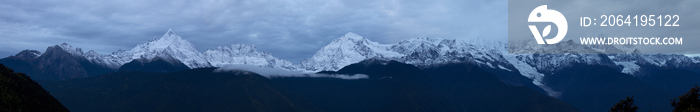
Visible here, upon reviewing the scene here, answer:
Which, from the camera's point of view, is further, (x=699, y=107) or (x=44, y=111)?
(x=44, y=111)

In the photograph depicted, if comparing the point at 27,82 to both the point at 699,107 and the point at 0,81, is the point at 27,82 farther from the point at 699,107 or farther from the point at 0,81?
the point at 699,107

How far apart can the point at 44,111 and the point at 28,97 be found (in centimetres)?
1111

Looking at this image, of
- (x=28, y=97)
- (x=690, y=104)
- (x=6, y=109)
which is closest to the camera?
(x=690, y=104)

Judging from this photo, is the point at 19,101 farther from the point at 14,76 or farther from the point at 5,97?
the point at 14,76

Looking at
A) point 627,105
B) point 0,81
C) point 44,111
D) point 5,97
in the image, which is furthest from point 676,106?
point 0,81

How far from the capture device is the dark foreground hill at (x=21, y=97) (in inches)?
5295

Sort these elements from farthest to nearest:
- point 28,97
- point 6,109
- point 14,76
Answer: point 14,76
point 28,97
point 6,109

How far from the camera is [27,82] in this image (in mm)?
154000

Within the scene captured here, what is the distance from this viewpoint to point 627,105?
64875mm

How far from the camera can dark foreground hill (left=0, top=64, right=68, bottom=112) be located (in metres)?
134

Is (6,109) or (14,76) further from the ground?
(14,76)

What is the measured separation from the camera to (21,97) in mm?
140875

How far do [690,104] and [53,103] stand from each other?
163794 millimetres

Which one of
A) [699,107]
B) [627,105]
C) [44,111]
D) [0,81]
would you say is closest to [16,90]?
[0,81]
